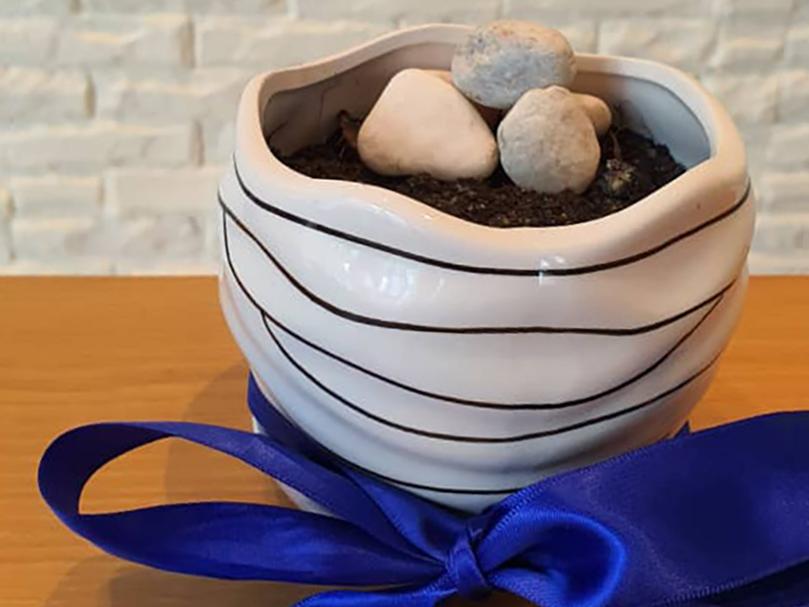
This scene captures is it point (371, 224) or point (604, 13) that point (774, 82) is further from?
point (371, 224)

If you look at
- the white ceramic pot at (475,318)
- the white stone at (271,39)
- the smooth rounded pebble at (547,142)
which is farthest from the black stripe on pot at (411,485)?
the white stone at (271,39)

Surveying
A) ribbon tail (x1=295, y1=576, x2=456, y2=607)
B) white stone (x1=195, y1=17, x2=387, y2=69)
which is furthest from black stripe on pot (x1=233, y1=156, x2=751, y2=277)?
white stone (x1=195, y1=17, x2=387, y2=69)

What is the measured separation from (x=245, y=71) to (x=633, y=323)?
20.8 inches

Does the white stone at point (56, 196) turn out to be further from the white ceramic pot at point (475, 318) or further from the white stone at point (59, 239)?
the white ceramic pot at point (475, 318)

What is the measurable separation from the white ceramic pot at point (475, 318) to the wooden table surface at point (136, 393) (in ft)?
0.26

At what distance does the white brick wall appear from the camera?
778 mm

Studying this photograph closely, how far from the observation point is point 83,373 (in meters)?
0.51

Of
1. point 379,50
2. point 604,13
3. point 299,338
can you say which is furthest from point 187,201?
point 299,338

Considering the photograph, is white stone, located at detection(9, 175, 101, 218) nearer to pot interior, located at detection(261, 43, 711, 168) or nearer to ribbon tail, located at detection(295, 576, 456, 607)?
pot interior, located at detection(261, 43, 711, 168)

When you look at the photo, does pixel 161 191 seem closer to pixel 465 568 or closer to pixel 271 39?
pixel 271 39

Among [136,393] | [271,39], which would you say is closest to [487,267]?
[136,393]

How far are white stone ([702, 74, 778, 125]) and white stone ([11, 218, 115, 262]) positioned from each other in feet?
1.47

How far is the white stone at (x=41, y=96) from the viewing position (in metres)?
0.79

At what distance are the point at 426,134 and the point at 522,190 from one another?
0.13 feet
